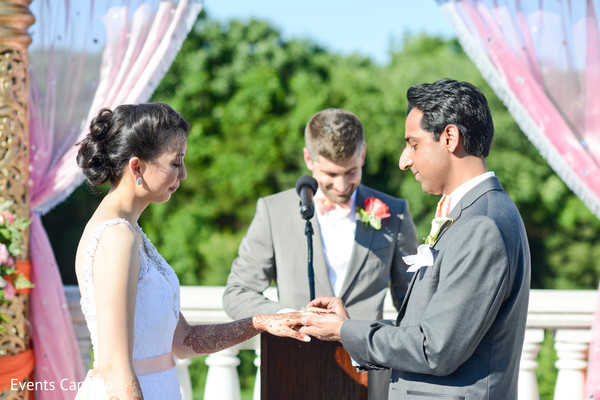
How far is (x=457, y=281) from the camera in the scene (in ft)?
6.76

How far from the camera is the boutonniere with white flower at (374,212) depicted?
3.37m

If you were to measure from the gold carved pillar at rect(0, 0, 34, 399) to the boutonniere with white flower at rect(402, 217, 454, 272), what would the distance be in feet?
8.57

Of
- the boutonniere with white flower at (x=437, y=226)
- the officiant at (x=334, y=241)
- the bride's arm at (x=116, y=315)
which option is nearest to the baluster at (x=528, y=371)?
the officiant at (x=334, y=241)

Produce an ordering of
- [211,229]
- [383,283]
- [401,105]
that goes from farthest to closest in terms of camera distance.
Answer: [211,229]
[401,105]
[383,283]

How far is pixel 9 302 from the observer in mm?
3965

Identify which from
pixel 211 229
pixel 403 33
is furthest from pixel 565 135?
pixel 403 33

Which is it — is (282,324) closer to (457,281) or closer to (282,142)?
(457,281)

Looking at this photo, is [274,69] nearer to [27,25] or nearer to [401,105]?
[401,105]

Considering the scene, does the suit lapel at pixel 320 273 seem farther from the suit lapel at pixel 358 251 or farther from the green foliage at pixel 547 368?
the green foliage at pixel 547 368

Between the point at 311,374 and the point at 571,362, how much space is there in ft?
5.85

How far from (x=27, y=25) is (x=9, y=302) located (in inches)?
61.3

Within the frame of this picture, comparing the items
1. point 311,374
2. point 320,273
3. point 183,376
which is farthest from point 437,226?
point 183,376

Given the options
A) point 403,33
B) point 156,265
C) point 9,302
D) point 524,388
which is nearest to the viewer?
point 156,265

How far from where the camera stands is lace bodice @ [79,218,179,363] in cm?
224
